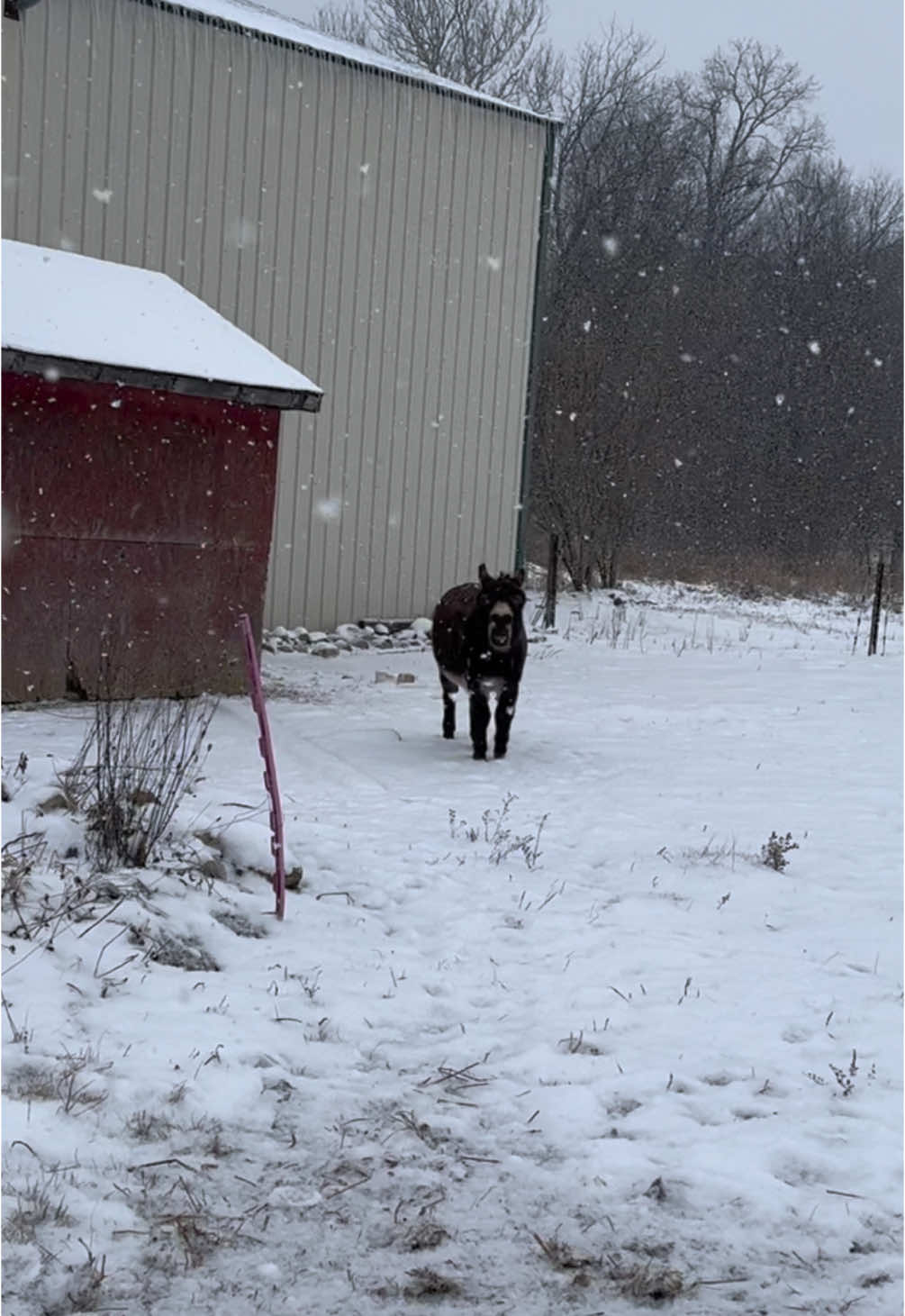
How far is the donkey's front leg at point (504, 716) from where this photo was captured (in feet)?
34.8

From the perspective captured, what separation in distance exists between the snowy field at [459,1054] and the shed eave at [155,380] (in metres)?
3.15

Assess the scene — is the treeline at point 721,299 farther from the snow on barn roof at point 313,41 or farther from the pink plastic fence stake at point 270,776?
the pink plastic fence stake at point 270,776

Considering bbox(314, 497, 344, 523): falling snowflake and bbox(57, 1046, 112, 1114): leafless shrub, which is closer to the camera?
bbox(57, 1046, 112, 1114): leafless shrub

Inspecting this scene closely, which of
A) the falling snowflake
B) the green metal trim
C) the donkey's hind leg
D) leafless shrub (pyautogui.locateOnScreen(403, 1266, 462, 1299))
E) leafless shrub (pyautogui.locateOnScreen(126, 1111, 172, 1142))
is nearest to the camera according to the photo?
leafless shrub (pyautogui.locateOnScreen(403, 1266, 462, 1299))

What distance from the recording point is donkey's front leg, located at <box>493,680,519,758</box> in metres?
10.6

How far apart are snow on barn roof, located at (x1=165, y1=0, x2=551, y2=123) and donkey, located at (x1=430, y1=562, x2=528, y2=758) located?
866 cm

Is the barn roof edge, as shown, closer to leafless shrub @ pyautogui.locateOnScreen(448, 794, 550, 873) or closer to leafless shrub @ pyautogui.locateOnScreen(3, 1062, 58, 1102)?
leafless shrub @ pyautogui.locateOnScreen(448, 794, 550, 873)

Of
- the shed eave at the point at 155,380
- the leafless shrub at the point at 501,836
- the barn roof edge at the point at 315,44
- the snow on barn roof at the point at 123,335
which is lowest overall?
the leafless shrub at the point at 501,836

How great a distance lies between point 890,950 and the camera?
629 cm

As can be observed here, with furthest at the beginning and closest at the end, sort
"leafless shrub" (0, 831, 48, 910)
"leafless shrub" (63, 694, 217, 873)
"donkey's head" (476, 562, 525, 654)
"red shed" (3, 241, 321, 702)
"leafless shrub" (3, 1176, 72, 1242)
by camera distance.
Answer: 1. "red shed" (3, 241, 321, 702)
2. "donkey's head" (476, 562, 525, 654)
3. "leafless shrub" (63, 694, 217, 873)
4. "leafless shrub" (0, 831, 48, 910)
5. "leafless shrub" (3, 1176, 72, 1242)

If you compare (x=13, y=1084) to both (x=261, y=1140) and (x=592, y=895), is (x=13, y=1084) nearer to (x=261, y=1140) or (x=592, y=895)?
(x=261, y=1140)

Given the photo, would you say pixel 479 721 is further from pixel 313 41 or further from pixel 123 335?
pixel 313 41

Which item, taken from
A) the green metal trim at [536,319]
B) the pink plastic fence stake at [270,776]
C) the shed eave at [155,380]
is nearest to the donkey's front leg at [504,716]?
the shed eave at [155,380]

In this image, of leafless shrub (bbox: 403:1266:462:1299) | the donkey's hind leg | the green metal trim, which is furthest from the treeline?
leafless shrub (bbox: 403:1266:462:1299)
